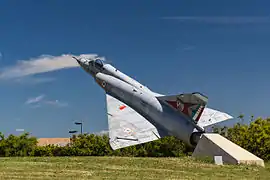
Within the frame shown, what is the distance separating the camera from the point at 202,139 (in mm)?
18969

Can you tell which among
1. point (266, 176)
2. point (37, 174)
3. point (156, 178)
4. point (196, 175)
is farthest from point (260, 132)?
point (37, 174)

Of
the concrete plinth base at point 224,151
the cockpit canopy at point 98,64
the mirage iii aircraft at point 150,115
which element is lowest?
the concrete plinth base at point 224,151

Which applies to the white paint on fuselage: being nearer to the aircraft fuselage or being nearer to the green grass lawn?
the aircraft fuselage

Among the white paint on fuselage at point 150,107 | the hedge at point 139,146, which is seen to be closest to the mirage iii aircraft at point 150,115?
the white paint on fuselage at point 150,107

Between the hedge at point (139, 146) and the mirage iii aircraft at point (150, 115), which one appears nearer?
the mirage iii aircraft at point (150, 115)

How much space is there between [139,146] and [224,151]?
7885 mm

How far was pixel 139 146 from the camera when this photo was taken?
2453cm

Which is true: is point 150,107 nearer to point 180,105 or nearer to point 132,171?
point 180,105

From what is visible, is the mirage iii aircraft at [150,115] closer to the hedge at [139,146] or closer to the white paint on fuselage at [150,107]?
the white paint on fuselage at [150,107]

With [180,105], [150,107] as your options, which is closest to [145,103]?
[150,107]

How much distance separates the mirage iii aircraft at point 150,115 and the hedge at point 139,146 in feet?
5.23

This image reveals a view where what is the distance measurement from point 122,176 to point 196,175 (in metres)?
2.48

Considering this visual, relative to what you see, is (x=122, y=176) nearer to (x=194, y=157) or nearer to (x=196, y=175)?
(x=196, y=175)

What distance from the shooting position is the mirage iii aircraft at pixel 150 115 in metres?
20.9
